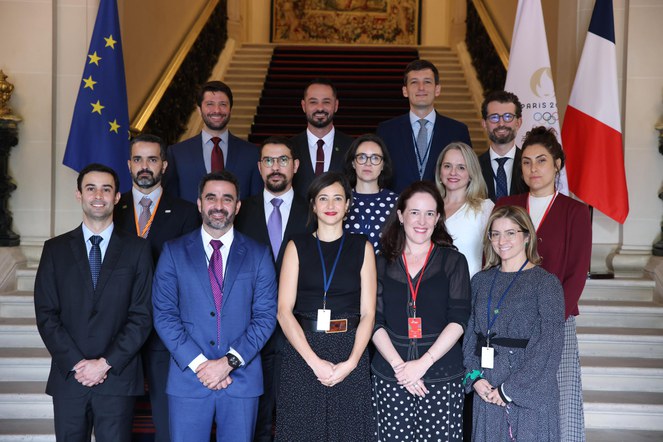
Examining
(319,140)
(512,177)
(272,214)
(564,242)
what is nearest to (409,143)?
(319,140)

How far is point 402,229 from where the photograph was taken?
138 inches

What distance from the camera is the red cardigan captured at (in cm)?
359

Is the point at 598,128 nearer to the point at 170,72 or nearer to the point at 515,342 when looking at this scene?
the point at 515,342

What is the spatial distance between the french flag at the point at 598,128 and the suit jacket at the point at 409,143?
Result: 5.14ft

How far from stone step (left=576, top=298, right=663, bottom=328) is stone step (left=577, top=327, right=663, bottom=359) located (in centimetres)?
29

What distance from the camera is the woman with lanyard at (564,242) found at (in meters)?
3.56

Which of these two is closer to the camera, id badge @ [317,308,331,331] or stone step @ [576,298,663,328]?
id badge @ [317,308,331,331]

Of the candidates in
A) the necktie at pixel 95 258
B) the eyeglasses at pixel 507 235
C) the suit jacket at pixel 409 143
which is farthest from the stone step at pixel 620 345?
the necktie at pixel 95 258

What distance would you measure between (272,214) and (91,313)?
1.05m

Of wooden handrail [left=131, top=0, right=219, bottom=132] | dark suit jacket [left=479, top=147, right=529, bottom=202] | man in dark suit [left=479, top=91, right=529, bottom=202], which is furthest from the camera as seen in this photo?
wooden handrail [left=131, top=0, right=219, bottom=132]

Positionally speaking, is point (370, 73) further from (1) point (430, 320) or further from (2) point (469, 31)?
(1) point (430, 320)

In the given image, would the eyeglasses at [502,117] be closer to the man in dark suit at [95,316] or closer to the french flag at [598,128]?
the french flag at [598,128]

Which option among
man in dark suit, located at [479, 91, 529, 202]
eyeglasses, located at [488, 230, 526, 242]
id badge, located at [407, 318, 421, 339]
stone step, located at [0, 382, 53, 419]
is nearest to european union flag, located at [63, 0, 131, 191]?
stone step, located at [0, 382, 53, 419]

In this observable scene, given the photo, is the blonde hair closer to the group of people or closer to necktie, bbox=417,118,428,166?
the group of people
